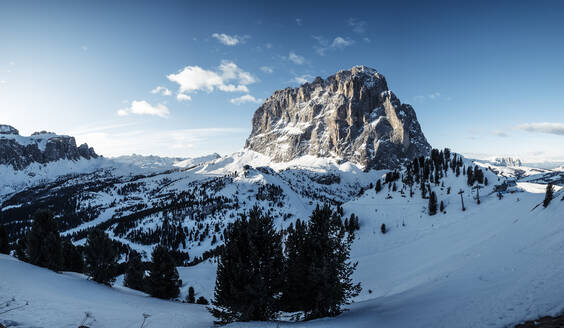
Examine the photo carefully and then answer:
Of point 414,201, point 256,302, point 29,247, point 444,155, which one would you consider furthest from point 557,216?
point 444,155

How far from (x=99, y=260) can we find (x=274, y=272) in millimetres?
37577

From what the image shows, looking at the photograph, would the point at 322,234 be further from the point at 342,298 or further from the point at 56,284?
the point at 56,284

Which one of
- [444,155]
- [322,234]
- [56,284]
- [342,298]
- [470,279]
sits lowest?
[56,284]

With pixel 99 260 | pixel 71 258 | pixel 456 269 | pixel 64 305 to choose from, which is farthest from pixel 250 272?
pixel 71 258

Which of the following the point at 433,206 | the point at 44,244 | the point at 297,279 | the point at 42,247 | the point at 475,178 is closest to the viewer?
the point at 297,279

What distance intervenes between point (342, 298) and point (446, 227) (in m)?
50.9

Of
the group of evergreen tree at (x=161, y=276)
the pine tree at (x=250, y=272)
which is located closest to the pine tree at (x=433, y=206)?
the pine tree at (x=250, y=272)

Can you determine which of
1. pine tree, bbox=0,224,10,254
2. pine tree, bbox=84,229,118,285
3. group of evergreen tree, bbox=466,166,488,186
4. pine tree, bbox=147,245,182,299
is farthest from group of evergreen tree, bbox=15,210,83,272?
group of evergreen tree, bbox=466,166,488,186

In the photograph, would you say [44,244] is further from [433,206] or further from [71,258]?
[433,206]

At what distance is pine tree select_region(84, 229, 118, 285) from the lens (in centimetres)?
4153

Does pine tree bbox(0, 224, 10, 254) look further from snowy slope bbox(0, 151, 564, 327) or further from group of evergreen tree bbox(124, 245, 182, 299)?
group of evergreen tree bbox(124, 245, 182, 299)

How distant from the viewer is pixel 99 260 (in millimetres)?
41812

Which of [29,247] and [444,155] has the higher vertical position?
[444,155]

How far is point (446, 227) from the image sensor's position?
195 feet
